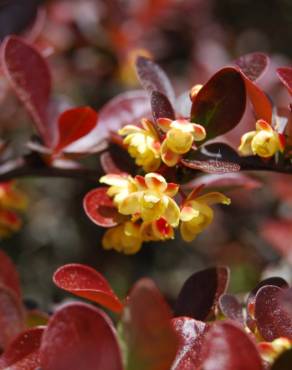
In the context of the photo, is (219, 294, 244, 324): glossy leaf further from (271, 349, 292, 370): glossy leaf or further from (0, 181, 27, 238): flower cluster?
(0, 181, 27, 238): flower cluster

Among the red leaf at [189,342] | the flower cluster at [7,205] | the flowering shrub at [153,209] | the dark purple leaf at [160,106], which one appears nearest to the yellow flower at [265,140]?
the flowering shrub at [153,209]

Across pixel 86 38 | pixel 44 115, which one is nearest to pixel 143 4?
pixel 86 38

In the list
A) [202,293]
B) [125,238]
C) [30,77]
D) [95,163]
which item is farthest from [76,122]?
[95,163]

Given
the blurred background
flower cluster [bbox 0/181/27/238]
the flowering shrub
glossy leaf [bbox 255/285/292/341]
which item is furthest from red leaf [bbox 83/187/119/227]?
the blurred background

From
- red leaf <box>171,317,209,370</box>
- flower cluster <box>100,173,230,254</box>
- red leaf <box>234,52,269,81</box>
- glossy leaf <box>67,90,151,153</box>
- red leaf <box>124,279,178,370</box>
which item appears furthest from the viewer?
glossy leaf <box>67,90,151,153</box>

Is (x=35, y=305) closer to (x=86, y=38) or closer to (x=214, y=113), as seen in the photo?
(x=214, y=113)

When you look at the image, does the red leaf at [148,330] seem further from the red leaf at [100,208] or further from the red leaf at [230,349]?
the red leaf at [100,208]

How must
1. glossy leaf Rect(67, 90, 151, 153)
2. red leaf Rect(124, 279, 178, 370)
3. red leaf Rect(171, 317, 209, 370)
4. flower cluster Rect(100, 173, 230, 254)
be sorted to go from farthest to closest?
glossy leaf Rect(67, 90, 151, 153)
flower cluster Rect(100, 173, 230, 254)
red leaf Rect(171, 317, 209, 370)
red leaf Rect(124, 279, 178, 370)

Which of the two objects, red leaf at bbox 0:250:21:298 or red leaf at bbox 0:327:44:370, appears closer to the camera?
red leaf at bbox 0:327:44:370
